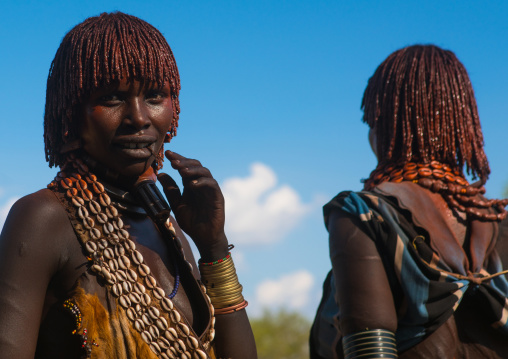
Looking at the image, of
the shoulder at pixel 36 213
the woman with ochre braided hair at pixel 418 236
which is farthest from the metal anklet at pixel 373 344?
the shoulder at pixel 36 213

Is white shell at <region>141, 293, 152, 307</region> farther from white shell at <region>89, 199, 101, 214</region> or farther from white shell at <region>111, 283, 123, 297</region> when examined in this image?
white shell at <region>89, 199, 101, 214</region>

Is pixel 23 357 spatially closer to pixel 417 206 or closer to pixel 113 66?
pixel 113 66

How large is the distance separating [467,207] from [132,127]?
2.29 meters

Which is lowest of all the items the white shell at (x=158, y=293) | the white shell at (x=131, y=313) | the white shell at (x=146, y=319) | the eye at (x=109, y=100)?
the white shell at (x=146, y=319)

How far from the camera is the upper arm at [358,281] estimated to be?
12.9 ft

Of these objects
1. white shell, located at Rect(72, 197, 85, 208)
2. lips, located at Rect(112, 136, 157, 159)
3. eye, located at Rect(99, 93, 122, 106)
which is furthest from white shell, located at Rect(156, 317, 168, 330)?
eye, located at Rect(99, 93, 122, 106)

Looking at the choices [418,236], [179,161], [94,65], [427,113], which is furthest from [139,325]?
[427,113]

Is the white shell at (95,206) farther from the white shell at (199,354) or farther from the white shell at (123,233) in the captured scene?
the white shell at (199,354)

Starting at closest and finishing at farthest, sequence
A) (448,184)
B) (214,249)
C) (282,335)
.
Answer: (214,249)
(448,184)
(282,335)

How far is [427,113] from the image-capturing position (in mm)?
4473

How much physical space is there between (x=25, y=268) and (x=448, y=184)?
2664 millimetres

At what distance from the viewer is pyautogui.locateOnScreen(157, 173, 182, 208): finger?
3.31 m

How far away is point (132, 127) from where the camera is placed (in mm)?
3094

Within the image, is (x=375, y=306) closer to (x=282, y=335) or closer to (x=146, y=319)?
(x=146, y=319)
